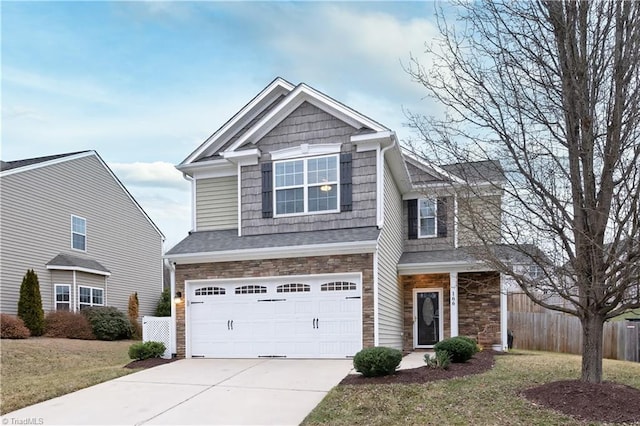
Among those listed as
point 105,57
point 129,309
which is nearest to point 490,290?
point 105,57

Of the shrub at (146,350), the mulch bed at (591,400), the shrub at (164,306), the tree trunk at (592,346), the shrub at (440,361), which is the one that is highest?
the tree trunk at (592,346)

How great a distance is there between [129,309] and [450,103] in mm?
20556

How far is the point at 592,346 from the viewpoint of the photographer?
7.50 meters

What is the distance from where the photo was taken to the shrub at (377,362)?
903 cm

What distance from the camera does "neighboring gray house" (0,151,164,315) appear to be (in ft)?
60.5

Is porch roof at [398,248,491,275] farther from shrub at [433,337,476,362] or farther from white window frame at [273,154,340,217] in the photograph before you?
shrub at [433,337,476,362]

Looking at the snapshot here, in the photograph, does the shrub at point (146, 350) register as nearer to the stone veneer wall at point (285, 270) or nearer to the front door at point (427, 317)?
the stone veneer wall at point (285, 270)

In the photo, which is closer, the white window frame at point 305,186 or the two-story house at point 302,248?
the two-story house at point 302,248

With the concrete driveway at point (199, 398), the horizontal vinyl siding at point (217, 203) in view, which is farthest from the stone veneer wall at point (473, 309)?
the horizontal vinyl siding at point (217, 203)

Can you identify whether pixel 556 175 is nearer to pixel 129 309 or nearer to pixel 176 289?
pixel 176 289

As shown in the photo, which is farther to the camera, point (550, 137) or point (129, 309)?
point (129, 309)

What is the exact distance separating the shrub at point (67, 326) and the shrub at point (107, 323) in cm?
28

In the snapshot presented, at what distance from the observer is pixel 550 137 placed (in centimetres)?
745

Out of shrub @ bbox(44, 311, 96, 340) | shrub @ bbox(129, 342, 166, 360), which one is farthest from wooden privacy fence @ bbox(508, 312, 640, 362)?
shrub @ bbox(44, 311, 96, 340)
